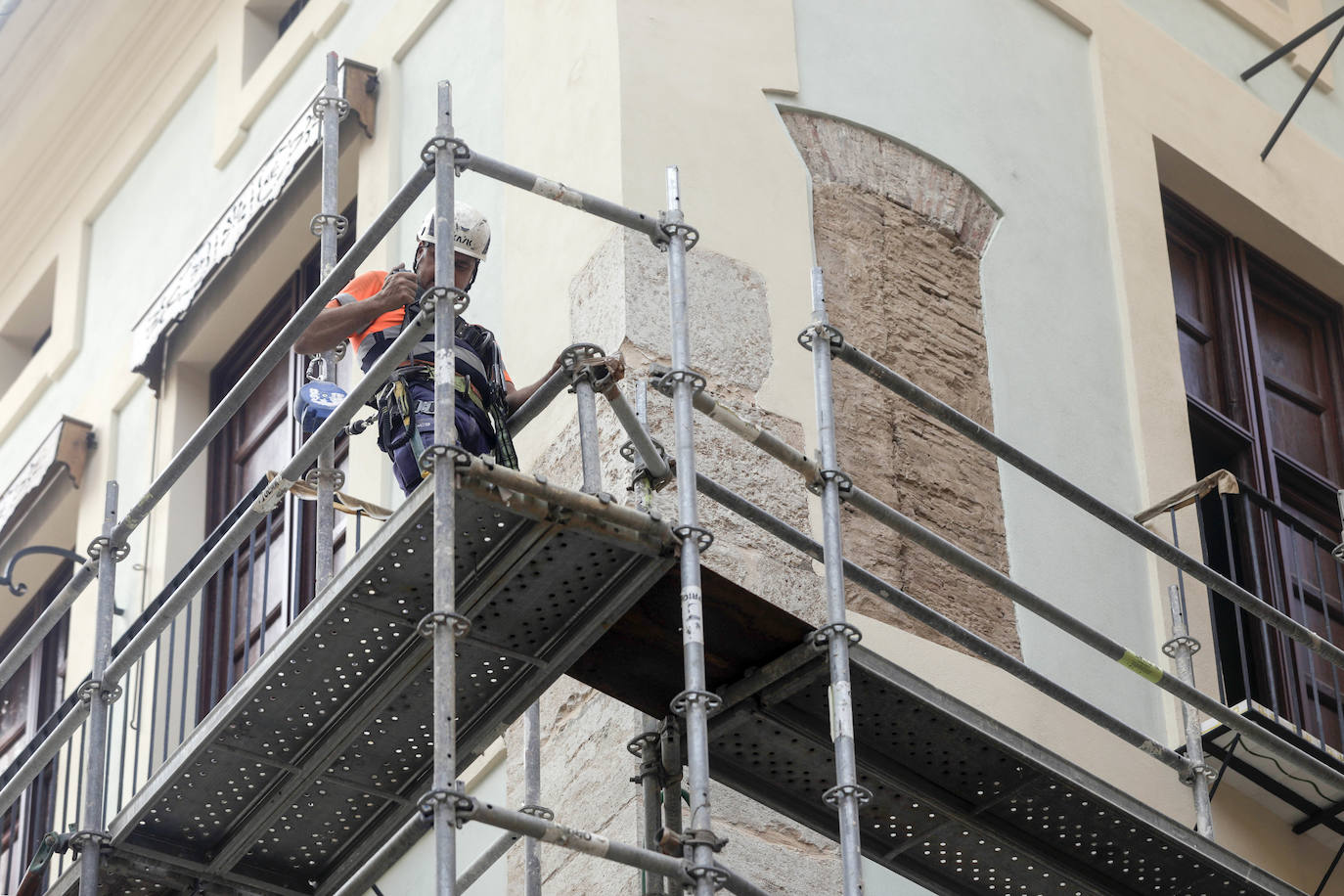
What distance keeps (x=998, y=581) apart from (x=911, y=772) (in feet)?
2.12

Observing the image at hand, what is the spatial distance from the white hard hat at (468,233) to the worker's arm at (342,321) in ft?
0.69

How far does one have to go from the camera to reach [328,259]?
8.59m

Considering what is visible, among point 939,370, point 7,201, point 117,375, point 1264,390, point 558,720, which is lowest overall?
point 558,720

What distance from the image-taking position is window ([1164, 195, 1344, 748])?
10.4 meters

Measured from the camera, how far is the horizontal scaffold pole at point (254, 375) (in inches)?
283

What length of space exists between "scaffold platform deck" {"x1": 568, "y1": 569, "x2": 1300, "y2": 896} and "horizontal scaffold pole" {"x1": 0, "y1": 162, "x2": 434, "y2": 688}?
137 cm

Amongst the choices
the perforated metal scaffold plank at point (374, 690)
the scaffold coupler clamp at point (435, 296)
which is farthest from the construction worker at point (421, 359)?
the perforated metal scaffold plank at point (374, 690)

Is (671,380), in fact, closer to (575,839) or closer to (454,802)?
(575,839)

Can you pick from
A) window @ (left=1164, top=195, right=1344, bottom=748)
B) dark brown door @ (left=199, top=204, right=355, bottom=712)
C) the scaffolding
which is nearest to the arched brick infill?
the scaffolding

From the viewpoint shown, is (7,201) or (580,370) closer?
(580,370)

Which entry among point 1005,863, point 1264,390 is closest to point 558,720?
point 1005,863

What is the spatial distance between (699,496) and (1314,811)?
3025mm

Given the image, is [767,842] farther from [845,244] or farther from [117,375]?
[117,375]

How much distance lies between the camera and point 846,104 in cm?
1007
